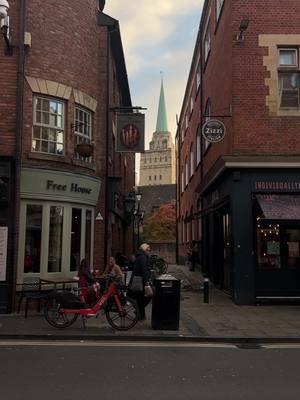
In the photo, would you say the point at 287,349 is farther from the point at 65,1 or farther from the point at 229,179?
the point at 65,1

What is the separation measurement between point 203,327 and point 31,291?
4.13 meters

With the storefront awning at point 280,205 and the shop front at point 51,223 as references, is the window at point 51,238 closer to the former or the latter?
the shop front at point 51,223

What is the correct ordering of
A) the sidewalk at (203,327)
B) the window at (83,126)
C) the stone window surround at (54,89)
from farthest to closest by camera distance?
the window at (83,126) → the stone window surround at (54,89) → the sidewalk at (203,327)

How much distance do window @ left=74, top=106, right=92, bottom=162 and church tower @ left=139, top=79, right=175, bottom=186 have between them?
10660 cm

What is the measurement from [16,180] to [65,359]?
6058 mm

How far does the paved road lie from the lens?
6184mm

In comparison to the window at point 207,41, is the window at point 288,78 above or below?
below

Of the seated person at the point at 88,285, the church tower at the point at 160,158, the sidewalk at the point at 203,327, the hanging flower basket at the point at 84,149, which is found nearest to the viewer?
the sidewalk at the point at 203,327

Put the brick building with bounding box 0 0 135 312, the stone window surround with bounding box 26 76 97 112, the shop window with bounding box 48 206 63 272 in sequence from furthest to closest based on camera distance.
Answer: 1. the shop window with bounding box 48 206 63 272
2. the stone window surround with bounding box 26 76 97 112
3. the brick building with bounding box 0 0 135 312

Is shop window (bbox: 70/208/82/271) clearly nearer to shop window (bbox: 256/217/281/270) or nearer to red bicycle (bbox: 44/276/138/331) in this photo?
red bicycle (bbox: 44/276/138/331)

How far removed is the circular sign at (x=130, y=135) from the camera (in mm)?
16328

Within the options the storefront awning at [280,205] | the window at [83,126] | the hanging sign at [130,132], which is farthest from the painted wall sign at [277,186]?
the window at [83,126]

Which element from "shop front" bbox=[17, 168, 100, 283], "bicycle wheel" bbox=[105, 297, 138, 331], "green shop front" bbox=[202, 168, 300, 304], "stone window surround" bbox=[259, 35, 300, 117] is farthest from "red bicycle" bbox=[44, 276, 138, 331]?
"stone window surround" bbox=[259, 35, 300, 117]

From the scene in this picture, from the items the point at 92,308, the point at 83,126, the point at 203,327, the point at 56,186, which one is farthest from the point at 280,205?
the point at 92,308
